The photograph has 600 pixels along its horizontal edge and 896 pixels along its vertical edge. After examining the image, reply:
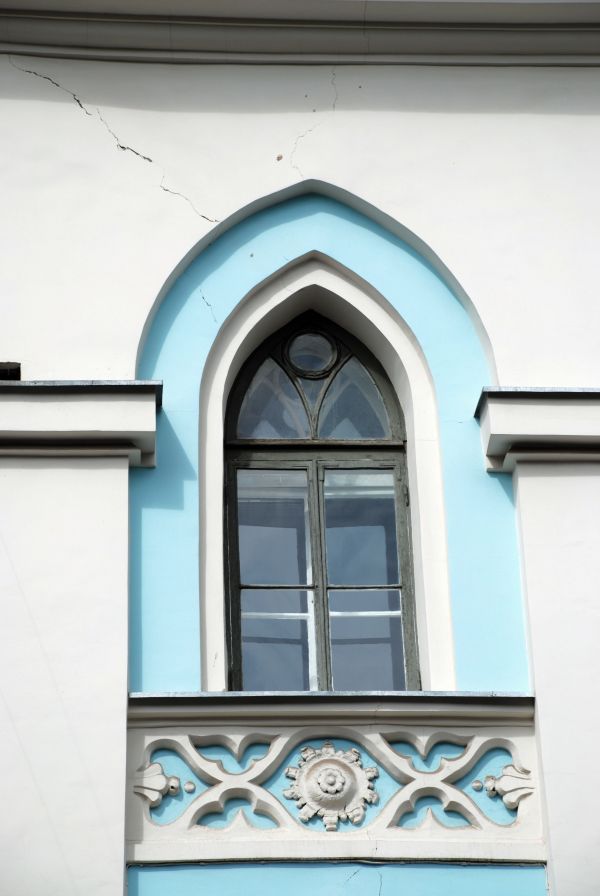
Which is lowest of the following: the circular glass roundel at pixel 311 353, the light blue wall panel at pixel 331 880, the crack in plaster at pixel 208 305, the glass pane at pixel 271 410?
the light blue wall panel at pixel 331 880

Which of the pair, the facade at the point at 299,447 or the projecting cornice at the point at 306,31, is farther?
the projecting cornice at the point at 306,31

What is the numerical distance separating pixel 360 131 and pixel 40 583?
2.56 metres

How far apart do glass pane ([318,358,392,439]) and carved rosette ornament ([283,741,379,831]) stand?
4.99ft

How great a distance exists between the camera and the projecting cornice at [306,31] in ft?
28.7

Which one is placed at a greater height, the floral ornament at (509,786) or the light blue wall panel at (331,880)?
the floral ornament at (509,786)

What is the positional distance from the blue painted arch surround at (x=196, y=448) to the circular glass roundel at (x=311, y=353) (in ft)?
1.19

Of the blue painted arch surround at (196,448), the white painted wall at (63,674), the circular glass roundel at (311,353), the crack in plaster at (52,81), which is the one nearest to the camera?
the white painted wall at (63,674)

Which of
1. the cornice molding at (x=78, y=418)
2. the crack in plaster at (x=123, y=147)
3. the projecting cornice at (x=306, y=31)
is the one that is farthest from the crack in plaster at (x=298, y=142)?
the cornice molding at (x=78, y=418)

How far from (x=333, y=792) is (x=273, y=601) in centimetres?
98

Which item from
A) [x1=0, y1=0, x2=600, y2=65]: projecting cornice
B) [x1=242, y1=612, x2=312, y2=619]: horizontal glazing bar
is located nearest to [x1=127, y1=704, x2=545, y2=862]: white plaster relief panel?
[x1=242, y1=612, x2=312, y2=619]: horizontal glazing bar

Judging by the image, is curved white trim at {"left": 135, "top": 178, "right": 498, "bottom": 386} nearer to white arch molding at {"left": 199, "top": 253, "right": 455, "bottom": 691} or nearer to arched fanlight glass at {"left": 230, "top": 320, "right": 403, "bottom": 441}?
white arch molding at {"left": 199, "top": 253, "right": 455, "bottom": 691}

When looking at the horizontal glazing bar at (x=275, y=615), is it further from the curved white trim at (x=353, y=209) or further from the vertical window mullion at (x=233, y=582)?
the curved white trim at (x=353, y=209)

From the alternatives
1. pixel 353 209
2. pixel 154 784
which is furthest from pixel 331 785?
pixel 353 209

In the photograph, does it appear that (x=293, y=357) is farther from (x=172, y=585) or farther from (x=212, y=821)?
(x=212, y=821)
